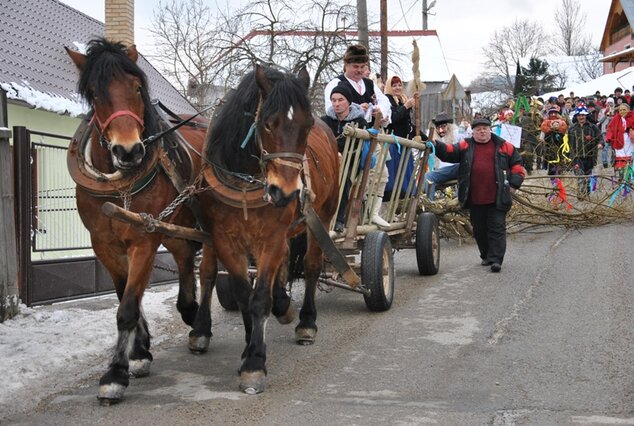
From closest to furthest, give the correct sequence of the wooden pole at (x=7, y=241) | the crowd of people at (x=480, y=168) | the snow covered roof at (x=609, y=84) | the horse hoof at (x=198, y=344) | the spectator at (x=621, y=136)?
the horse hoof at (x=198, y=344) → the wooden pole at (x=7, y=241) → the crowd of people at (x=480, y=168) → the spectator at (x=621, y=136) → the snow covered roof at (x=609, y=84)

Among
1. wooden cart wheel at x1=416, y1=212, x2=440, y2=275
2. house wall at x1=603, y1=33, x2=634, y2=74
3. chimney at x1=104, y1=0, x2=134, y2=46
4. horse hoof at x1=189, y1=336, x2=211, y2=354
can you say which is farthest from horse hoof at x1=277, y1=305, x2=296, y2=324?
house wall at x1=603, y1=33, x2=634, y2=74

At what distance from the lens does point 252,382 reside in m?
4.61

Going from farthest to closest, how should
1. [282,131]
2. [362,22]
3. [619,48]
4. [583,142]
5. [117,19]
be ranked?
[619,48], [362,22], [583,142], [117,19], [282,131]

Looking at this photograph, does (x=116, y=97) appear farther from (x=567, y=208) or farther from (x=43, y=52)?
(x=43, y=52)

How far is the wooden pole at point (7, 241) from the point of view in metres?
6.49

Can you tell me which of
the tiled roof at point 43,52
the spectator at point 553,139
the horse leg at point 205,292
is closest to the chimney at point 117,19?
the tiled roof at point 43,52

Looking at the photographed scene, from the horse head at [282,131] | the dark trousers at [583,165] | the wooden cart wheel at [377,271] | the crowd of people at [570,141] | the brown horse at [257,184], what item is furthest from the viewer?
the crowd of people at [570,141]

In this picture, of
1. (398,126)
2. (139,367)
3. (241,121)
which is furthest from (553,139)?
(139,367)

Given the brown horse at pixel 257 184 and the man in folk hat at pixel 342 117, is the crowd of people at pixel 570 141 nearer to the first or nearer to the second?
the man in folk hat at pixel 342 117

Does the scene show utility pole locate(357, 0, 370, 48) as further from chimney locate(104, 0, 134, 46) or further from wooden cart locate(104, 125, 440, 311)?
wooden cart locate(104, 125, 440, 311)

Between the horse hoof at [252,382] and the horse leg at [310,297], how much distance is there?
1.28 m

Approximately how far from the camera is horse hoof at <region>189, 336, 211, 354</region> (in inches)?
223

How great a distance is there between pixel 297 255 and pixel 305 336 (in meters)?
0.98

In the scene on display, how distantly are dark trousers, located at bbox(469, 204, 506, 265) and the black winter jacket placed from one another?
0.12 m
